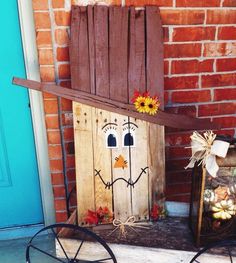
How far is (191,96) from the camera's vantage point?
195 cm

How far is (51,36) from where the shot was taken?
5.78ft

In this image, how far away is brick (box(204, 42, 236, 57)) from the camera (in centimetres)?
188

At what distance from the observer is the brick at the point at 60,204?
2.11 metres

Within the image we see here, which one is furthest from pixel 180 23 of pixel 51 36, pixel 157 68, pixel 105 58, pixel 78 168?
pixel 78 168

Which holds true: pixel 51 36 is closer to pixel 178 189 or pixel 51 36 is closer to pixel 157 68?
pixel 157 68

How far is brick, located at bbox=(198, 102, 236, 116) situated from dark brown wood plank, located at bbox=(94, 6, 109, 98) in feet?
2.01

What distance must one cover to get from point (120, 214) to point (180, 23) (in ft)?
3.38

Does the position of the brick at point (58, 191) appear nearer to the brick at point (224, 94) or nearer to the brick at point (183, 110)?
the brick at point (183, 110)

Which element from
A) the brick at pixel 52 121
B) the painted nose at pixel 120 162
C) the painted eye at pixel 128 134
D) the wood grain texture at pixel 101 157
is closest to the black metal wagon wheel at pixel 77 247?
the wood grain texture at pixel 101 157

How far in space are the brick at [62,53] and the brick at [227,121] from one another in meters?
0.92

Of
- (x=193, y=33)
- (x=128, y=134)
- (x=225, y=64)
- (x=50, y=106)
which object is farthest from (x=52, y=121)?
(x=225, y=64)

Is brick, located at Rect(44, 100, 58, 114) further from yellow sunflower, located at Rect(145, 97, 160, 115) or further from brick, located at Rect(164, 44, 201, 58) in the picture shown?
brick, located at Rect(164, 44, 201, 58)

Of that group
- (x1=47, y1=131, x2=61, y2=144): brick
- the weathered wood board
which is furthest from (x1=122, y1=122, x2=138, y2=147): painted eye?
(x1=47, y1=131, x2=61, y2=144): brick

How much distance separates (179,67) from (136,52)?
0.30m
